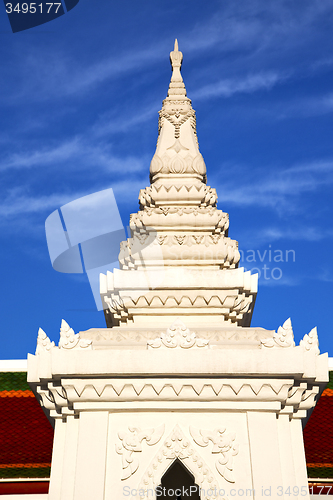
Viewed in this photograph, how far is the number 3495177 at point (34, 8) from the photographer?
12.5 meters

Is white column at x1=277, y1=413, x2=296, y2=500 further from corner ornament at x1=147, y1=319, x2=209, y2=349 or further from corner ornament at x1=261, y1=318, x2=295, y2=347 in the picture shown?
corner ornament at x1=147, y1=319, x2=209, y2=349

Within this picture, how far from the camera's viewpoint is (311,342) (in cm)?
972

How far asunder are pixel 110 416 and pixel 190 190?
24.2 ft

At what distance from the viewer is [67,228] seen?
1347 centimetres

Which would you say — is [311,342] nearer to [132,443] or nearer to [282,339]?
[282,339]

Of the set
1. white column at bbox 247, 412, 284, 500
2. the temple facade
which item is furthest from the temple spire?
white column at bbox 247, 412, 284, 500

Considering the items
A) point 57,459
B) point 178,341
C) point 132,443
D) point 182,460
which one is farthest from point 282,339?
point 57,459

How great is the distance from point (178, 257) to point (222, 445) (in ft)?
18.4

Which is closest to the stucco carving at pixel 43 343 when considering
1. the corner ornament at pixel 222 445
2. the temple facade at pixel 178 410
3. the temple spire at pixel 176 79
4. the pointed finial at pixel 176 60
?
the temple facade at pixel 178 410

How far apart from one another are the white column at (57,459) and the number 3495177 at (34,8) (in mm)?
8846

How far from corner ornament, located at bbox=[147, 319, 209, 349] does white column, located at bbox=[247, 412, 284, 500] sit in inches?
55.4

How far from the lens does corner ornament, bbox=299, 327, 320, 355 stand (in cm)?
960

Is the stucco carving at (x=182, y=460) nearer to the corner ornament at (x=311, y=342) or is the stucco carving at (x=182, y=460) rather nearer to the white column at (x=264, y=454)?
the white column at (x=264, y=454)

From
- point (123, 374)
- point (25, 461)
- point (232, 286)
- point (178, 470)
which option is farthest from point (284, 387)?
point (25, 461)
